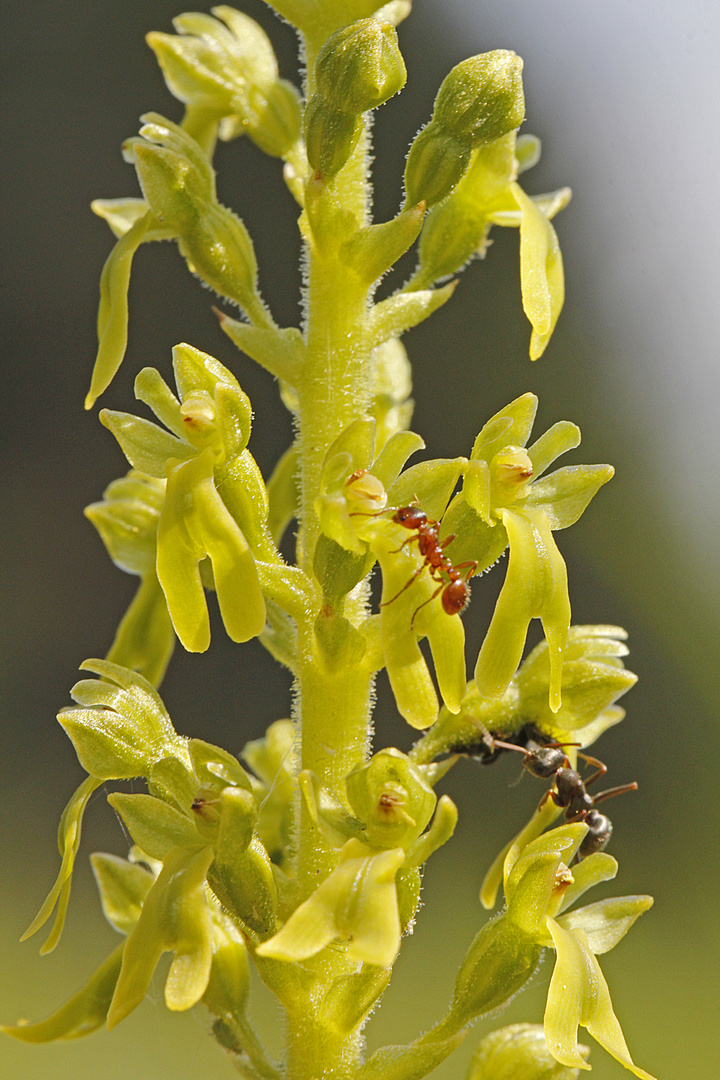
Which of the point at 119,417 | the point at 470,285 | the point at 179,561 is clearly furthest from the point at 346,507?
the point at 470,285

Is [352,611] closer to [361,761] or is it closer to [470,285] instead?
[361,761]

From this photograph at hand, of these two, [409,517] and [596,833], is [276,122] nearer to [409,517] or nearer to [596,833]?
[409,517]

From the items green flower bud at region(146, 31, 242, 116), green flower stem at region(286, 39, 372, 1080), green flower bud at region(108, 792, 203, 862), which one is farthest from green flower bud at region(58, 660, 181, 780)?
green flower bud at region(146, 31, 242, 116)

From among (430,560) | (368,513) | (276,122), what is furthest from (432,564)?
(276,122)

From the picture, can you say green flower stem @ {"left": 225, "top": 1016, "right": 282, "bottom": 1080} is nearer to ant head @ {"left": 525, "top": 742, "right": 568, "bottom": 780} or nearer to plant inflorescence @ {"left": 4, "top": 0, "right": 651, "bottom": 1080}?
plant inflorescence @ {"left": 4, "top": 0, "right": 651, "bottom": 1080}

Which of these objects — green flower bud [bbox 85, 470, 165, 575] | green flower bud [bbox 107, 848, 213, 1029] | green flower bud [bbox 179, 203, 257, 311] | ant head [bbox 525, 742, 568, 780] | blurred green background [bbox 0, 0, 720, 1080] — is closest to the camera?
green flower bud [bbox 107, 848, 213, 1029]
